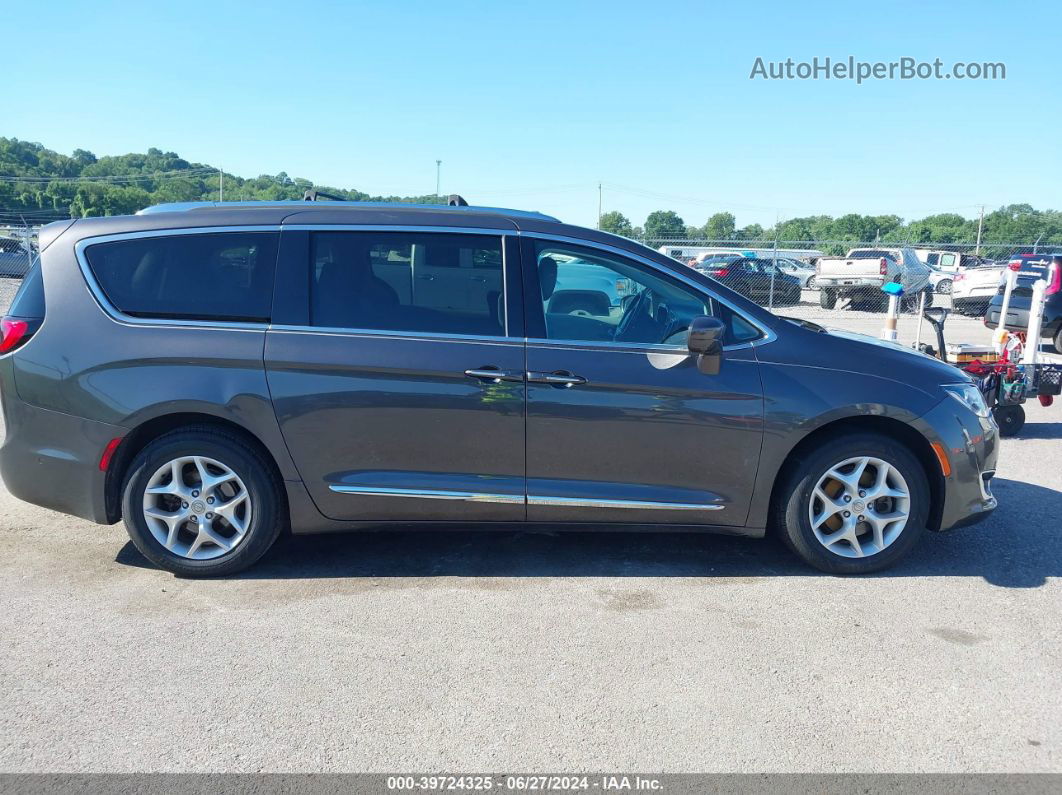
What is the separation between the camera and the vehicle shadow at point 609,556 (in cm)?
433

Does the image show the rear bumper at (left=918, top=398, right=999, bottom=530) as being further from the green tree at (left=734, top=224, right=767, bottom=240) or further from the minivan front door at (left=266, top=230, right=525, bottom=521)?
the green tree at (left=734, top=224, right=767, bottom=240)

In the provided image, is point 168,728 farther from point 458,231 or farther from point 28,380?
point 458,231

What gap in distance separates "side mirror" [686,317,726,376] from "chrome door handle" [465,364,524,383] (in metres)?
0.86

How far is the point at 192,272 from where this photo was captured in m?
4.17

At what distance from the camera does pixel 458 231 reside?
166 inches

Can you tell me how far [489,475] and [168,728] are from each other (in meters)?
1.81

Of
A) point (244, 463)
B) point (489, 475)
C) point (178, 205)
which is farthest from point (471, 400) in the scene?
point (178, 205)

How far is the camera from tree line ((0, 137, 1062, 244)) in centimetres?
4416

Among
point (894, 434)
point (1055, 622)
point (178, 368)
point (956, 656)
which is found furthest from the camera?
point (894, 434)

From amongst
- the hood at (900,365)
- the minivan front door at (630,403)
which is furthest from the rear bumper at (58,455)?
the hood at (900,365)

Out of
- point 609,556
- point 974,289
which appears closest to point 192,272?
point 609,556

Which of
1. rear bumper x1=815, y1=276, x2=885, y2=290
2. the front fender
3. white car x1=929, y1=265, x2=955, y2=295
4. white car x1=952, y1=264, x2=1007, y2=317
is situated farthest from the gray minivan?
white car x1=929, y1=265, x2=955, y2=295

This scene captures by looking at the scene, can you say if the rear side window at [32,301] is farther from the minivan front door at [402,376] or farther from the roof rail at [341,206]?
the minivan front door at [402,376]

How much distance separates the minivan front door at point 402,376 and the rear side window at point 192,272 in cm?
14
